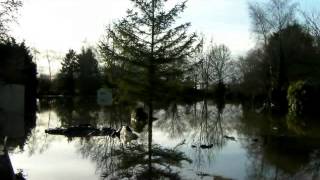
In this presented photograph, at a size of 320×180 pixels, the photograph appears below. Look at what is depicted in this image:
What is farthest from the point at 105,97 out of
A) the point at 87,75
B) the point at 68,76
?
the point at 68,76

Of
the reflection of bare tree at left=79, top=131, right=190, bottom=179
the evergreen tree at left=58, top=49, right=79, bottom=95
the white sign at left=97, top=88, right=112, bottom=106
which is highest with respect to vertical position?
the evergreen tree at left=58, top=49, right=79, bottom=95

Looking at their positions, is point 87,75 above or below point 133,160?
above

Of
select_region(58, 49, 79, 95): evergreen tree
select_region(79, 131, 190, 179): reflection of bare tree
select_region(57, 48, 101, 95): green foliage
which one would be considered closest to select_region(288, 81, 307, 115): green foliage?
select_region(79, 131, 190, 179): reflection of bare tree

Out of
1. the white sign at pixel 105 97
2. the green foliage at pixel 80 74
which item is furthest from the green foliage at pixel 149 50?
the green foliage at pixel 80 74

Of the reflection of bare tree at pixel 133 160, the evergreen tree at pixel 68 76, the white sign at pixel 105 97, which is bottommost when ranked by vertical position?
the reflection of bare tree at pixel 133 160

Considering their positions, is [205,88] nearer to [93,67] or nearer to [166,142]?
[93,67]

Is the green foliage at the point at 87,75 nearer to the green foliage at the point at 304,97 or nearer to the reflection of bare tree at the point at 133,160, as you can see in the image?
the green foliage at the point at 304,97

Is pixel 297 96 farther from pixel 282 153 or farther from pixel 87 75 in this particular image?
pixel 87 75

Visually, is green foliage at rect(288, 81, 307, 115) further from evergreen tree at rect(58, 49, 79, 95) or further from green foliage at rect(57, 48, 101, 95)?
evergreen tree at rect(58, 49, 79, 95)

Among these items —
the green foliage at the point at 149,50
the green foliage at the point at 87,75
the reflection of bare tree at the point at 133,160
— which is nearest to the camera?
the reflection of bare tree at the point at 133,160

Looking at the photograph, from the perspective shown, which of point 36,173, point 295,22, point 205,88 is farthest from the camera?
point 205,88

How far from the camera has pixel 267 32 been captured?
203ft

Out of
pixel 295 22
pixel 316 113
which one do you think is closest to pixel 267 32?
pixel 295 22

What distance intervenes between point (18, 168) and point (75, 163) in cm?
234
